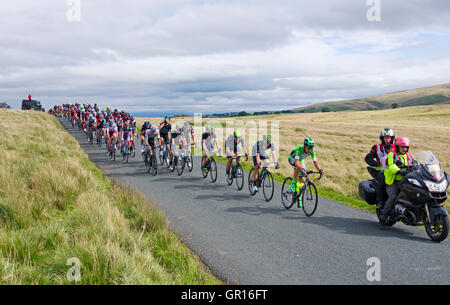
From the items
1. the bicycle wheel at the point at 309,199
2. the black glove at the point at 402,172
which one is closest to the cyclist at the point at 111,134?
the bicycle wheel at the point at 309,199

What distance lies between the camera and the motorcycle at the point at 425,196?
6965mm

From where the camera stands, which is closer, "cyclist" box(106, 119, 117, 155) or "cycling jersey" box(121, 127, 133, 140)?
"cycling jersey" box(121, 127, 133, 140)

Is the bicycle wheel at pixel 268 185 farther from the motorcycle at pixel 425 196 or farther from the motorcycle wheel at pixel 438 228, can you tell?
the motorcycle wheel at pixel 438 228

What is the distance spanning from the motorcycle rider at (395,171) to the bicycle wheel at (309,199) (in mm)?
1833

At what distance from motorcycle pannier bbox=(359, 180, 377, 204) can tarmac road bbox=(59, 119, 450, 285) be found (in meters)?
0.59

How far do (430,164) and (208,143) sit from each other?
28.1ft

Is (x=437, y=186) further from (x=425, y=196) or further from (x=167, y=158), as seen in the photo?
(x=167, y=158)

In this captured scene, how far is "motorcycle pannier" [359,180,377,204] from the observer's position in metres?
8.71

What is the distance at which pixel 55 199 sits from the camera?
29.0ft

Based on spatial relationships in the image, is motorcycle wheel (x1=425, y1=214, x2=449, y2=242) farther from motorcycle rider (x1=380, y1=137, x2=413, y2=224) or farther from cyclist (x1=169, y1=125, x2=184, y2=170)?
cyclist (x1=169, y1=125, x2=184, y2=170)

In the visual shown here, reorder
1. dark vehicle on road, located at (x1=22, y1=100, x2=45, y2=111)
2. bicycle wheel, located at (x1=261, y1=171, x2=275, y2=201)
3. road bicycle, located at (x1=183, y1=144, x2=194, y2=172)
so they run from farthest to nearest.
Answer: dark vehicle on road, located at (x1=22, y1=100, x2=45, y2=111) → road bicycle, located at (x1=183, y1=144, x2=194, y2=172) → bicycle wheel, located at (x1=261, y1=171, x2=275, y2=201)

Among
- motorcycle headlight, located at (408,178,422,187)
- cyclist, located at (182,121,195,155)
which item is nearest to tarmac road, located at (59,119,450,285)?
motorcycle headlight, located at (408,178,422,187)
